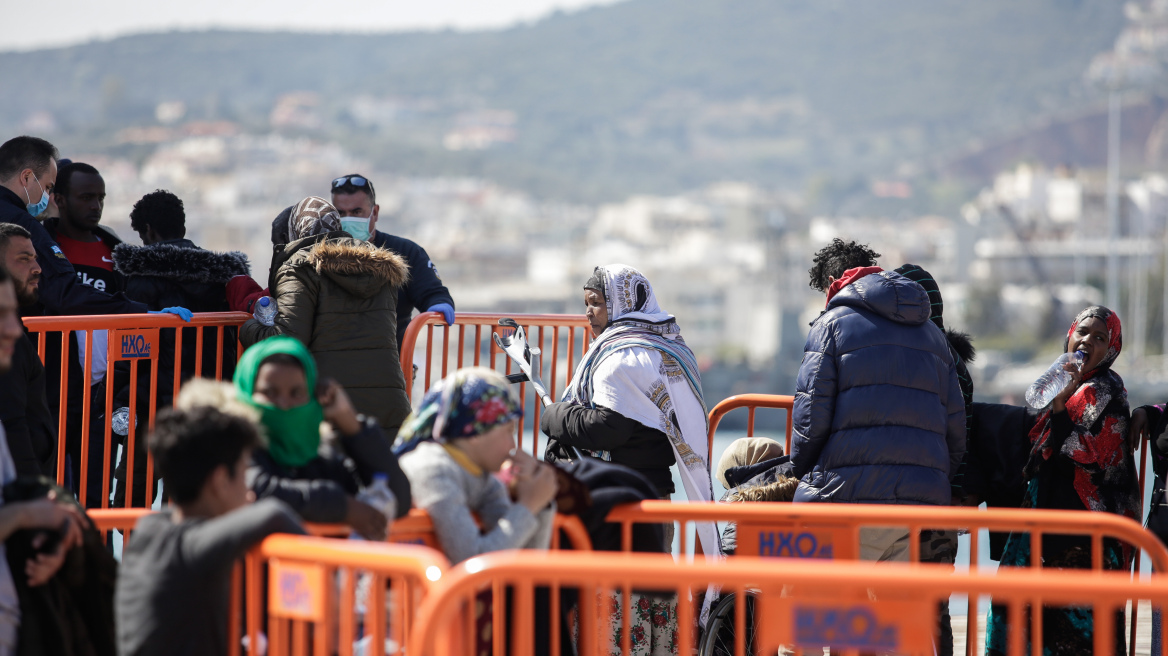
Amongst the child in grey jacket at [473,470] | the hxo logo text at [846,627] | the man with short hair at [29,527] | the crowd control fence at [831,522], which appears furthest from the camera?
the crowd control fence at [831,522]

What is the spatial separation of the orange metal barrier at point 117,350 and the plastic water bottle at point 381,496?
7.17 ft

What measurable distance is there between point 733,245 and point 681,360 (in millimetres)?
148970

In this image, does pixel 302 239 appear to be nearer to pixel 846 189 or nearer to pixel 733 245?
→ pixel 733 245

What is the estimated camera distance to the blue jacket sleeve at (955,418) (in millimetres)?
4152

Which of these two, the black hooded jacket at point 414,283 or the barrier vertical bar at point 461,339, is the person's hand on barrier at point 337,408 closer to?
the black hooded jacket at point 414,283

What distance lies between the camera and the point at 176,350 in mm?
4840

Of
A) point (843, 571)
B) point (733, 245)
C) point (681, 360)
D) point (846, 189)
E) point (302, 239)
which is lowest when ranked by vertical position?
point (843, 571)

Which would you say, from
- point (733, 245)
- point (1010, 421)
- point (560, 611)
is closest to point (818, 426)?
point (1010, 421)

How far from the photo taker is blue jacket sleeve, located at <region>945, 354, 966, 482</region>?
415 centimetres

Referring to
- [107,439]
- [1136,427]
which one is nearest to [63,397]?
[107,439]

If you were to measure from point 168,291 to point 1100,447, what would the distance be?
12.1ft

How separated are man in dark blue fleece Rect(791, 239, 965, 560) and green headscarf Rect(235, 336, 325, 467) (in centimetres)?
189

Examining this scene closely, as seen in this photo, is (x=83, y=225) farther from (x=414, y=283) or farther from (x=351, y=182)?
(x=414, y=283)

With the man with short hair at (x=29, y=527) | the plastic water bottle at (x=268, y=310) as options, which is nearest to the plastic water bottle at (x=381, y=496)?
the man with short hair at (x=29, y=527)
